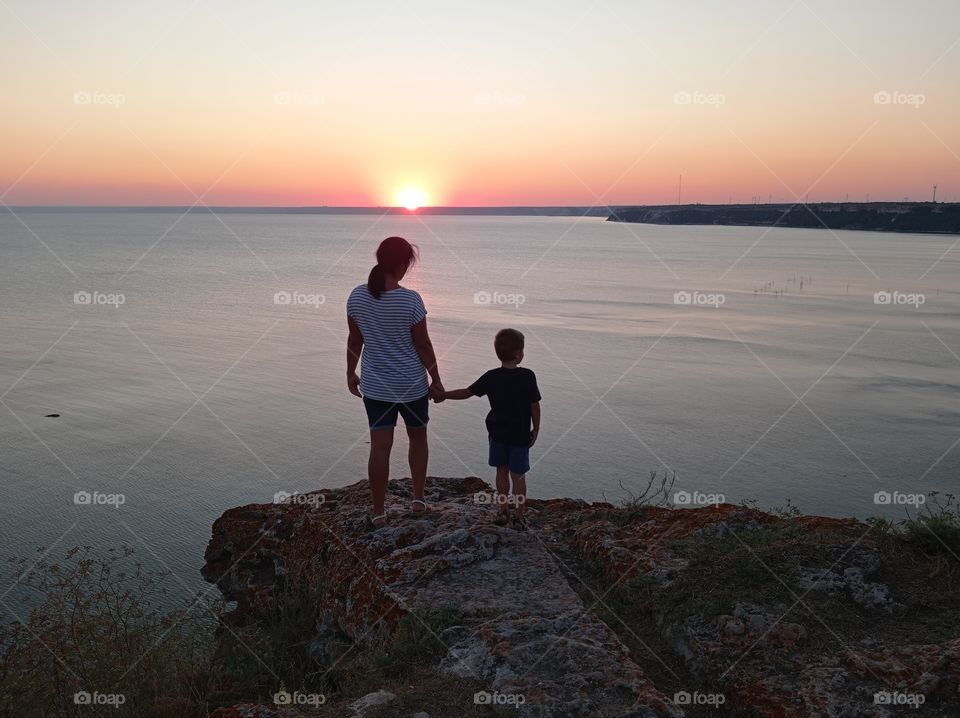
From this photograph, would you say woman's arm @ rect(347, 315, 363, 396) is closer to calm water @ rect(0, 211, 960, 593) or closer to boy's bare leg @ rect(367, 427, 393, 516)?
boy's bare leg @ rect(367, 427, 393, 516)

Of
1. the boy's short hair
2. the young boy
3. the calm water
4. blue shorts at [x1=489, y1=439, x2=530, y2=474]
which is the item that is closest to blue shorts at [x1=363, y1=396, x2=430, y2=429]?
the young boy

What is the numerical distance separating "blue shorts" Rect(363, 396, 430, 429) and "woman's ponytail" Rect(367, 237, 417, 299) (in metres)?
0.87

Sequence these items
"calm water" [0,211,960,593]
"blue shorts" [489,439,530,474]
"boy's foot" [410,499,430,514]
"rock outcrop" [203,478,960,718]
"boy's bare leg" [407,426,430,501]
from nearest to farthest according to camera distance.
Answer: "rock outcrop" [203,478,960,718] → "blue shorts" [489,439,530,474] → "boy's bare leg" [407,426,430,501] → "boy's foot" [410,499,430,514] → "calm water" [0,211,960,593]

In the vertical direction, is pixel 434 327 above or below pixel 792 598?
above

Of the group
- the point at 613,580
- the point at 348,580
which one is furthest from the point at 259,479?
the point at 613,580

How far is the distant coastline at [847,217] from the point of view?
12631cm

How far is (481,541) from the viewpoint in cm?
610

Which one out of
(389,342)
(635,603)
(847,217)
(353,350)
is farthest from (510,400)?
(847,217)

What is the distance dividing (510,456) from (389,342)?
1.32m

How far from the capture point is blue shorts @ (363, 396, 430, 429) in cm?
610

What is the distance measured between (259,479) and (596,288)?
30536 millimetres

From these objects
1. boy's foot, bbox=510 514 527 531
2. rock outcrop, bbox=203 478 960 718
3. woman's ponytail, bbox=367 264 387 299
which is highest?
woman's ponytail, bbox=367 264 387 299

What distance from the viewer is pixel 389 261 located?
583 cm

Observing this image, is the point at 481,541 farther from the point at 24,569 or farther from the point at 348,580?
the point at 24,569
